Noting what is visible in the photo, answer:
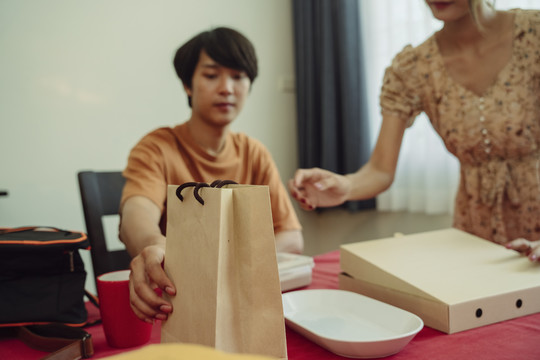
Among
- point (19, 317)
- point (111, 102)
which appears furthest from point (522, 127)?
point (111, 102)

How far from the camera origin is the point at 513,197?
3.65 feet

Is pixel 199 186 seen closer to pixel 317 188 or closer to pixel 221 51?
pixel 317 188

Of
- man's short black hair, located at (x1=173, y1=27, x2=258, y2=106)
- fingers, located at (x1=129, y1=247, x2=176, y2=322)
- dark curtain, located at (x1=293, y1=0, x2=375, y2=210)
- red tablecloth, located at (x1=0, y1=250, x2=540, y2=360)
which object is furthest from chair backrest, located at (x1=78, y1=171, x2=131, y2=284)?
dark curtain, located at (x1=293, y1=0, x2=375, y2=210)

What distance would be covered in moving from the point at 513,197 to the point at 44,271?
1041 millimetres

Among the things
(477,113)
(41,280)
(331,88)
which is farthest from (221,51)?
(331,88)

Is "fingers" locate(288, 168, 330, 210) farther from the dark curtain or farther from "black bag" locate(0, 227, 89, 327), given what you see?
the dark curtain

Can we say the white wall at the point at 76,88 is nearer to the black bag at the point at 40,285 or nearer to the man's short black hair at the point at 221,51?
the man's short black hair at the point at 221,51

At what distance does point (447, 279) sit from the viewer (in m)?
0.67

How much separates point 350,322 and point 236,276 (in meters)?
0.26

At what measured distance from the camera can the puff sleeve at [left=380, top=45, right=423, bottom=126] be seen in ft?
3.81

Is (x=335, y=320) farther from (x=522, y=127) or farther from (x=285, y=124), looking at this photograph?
(x=285, y=124)


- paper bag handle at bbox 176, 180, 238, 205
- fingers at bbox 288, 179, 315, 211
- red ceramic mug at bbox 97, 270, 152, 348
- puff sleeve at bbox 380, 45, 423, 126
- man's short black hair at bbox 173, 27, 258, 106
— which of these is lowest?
red ceramic mug at bbox 97, 270, 152, 348

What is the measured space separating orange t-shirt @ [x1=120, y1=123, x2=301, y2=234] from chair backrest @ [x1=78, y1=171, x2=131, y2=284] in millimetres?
146

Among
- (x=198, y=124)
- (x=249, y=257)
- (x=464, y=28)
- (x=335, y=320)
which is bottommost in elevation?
(x=335, y=320)
